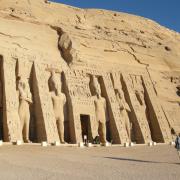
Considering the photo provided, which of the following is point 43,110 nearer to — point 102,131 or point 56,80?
point 56,80

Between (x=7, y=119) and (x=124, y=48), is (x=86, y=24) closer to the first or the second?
(x=124, y=48)

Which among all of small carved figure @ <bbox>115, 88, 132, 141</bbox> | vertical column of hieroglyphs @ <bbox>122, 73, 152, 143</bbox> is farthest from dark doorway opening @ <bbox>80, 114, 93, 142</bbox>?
vertical column of hieroglyphs @ <bbox>122, 73, 152, 143</bbox>

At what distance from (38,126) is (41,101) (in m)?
0.98

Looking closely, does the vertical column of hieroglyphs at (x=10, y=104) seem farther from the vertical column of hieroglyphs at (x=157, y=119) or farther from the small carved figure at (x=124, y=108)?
the vertical column of hieroglyphs at (x=157, y=119)

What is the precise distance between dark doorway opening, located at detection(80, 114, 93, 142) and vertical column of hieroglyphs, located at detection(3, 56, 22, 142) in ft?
11.7

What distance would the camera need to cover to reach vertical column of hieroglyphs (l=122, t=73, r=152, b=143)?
61.1 feet

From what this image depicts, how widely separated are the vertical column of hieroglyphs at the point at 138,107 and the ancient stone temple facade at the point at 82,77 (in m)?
0.05

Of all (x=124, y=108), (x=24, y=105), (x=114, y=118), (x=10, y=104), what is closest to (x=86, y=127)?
(x=114, y=118)

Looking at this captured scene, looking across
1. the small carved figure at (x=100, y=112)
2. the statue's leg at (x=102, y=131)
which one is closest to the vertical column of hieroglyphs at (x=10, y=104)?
the small carved figure at (x=100, y=112)

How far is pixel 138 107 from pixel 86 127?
3188mm

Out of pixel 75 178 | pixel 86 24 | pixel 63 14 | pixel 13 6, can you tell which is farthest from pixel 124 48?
pixel 75 178

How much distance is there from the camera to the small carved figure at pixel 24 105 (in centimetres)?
1482

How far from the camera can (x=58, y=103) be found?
1639 centimetres

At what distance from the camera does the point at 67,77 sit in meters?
17.3
